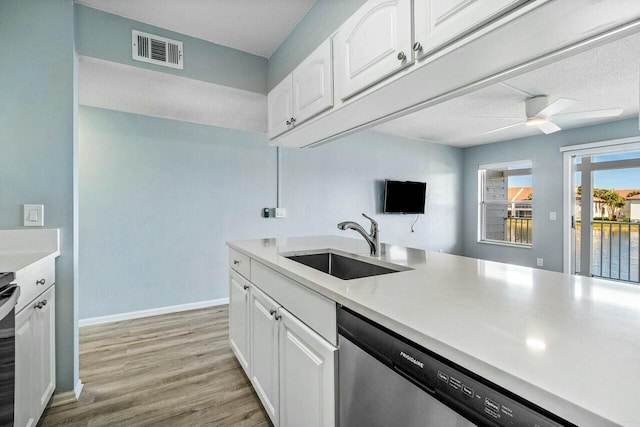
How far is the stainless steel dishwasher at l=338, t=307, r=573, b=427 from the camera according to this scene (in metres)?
0.54

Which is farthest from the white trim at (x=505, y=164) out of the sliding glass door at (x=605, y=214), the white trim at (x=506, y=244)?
the white trim at (x=506, y=244)

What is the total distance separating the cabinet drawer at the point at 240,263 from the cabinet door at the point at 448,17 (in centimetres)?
146

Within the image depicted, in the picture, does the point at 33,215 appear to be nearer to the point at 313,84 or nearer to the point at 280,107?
the point at 280,107

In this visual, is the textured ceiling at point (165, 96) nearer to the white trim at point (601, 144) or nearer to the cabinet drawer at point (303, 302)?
the cabinet drawer at point (303, 302)

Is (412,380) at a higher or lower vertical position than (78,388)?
higher

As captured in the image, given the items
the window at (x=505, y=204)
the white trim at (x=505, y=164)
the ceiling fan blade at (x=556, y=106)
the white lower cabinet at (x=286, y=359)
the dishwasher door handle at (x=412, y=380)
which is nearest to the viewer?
the dishwasher door handle at (x=412, y=380)

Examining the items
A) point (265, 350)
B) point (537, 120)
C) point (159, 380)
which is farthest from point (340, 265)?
point (537, 120)

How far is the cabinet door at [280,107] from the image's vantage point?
7.29 ft

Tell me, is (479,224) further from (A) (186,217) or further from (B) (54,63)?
(B) (54,63)

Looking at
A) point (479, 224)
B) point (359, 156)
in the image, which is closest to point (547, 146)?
point (479, 224)

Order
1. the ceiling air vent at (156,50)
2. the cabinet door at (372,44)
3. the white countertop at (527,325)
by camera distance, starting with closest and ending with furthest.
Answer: the white countertop at (527,325)
the cabinet door at (372,44)
the ceiling air vent at (156,50)

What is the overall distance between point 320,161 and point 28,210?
10.1ft

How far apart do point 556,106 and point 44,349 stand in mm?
4361

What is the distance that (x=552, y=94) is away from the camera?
127 inches
